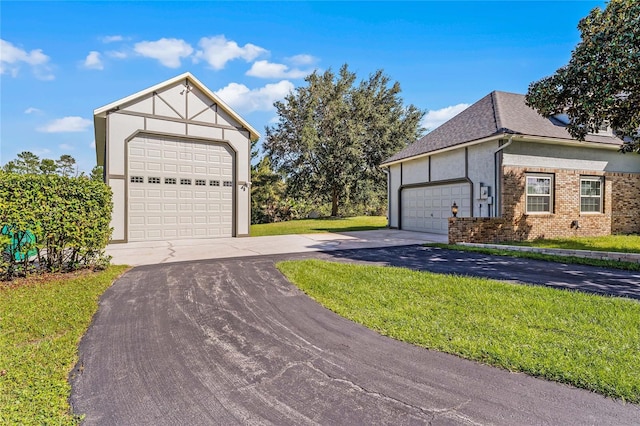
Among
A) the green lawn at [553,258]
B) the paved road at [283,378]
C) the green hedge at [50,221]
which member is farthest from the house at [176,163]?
the green lawn at [553,258]

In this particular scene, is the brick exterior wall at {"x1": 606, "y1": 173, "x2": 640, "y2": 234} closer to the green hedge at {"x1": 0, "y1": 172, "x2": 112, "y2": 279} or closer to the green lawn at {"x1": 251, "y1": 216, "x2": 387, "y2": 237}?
the green lawn at {"x1": 251, "y1": 216, "x2": 387, "y2": 237}

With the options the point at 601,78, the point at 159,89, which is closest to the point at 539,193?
the point at 601,78

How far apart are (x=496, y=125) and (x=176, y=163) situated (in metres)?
13.1

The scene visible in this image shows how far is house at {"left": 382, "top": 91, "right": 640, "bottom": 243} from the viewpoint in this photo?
39.2 ft

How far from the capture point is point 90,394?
2584mm

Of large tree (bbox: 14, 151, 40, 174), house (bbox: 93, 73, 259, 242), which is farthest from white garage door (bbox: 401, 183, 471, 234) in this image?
large tree (bbox: 14, 151, 40, 174)

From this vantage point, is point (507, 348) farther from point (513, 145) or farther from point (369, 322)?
point (513, 145)

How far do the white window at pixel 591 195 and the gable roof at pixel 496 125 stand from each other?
1.64 meters

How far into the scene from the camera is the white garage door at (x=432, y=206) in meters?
13.8

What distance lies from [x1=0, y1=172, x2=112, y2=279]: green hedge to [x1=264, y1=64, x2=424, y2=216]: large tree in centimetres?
2051

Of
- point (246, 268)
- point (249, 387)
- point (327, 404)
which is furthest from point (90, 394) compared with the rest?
point (246, 268)

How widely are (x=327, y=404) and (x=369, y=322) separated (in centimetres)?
175

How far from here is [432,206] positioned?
613 inches

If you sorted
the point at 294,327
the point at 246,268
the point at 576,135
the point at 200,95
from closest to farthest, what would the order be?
the point at 294,327
the point at 246,268
the point at 576,135
the point at 200,95
